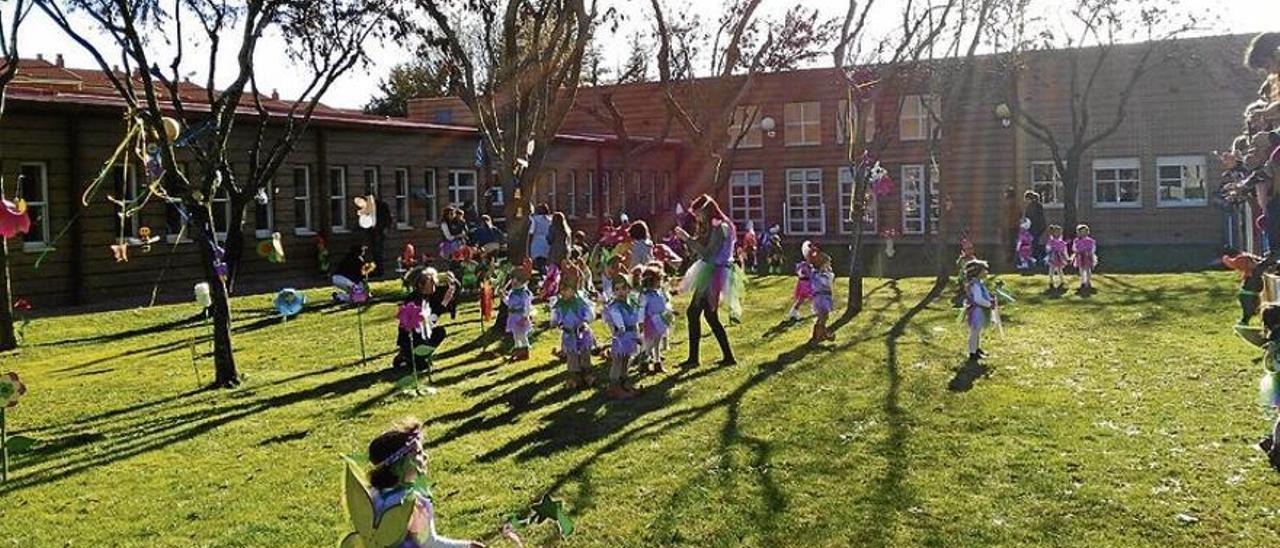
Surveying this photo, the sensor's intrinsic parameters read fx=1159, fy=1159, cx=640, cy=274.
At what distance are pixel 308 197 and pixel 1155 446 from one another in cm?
2038

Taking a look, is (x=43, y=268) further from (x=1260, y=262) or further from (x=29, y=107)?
(x=1260, y=262)

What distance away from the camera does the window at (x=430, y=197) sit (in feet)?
91.2

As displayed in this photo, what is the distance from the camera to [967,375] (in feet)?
34.3

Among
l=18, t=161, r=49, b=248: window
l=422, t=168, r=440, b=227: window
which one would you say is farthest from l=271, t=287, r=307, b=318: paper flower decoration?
l=422, t=168, r=440, b=227: window

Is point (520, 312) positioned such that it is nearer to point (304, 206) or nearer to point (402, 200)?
point (304, 206)

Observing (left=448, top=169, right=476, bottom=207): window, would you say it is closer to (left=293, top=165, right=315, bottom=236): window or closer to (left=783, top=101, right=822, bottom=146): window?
(left=293, top=165, right=315, bottom=236): window

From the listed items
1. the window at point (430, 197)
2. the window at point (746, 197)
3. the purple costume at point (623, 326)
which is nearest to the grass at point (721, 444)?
the purple costume at point (623, 326)

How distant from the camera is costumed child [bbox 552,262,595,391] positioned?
33.6ft

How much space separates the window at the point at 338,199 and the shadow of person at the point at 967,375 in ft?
57.5

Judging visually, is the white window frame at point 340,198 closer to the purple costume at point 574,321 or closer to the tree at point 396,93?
the purple costume at point 574,321

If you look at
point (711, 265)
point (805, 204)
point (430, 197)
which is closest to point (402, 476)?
point (711, 265)

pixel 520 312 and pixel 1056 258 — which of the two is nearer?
pixel 520 312

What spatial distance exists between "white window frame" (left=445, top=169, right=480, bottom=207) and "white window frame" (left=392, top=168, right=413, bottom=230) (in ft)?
4.49

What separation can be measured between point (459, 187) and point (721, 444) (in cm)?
2201
